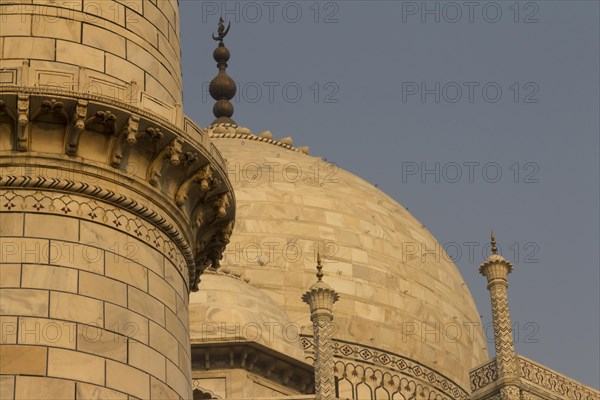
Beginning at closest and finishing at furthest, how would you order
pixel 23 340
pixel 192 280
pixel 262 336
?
pixel 23 340, pixel 192 280, pixel 262 336

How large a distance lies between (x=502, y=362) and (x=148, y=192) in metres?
10.5

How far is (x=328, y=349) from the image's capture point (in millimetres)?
23766

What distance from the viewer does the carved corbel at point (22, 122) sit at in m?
12.8

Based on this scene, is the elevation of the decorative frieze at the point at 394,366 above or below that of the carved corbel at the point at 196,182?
above

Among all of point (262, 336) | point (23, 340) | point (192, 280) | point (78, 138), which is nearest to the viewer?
point (23, 340)

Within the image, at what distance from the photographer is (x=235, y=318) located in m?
26.0

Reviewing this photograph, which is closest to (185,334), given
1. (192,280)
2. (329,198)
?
(192,280)

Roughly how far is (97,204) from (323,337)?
11.3m

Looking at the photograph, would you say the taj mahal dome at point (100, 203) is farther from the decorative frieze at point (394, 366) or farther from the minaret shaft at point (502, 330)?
the decorative frieze at point (394, 366)

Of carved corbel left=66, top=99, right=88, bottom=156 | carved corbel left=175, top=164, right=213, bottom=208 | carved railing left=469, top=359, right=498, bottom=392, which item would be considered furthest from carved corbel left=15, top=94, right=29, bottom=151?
carved railing left=469, top=359, right=498, bottom=392

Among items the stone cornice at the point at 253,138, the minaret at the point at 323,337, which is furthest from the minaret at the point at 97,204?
the stone cornice at the point at 253,138

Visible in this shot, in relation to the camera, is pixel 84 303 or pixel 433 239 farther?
pixel 433 239

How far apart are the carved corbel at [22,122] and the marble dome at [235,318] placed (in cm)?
1264

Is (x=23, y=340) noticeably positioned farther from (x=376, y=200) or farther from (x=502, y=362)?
(x=376, y=200)
